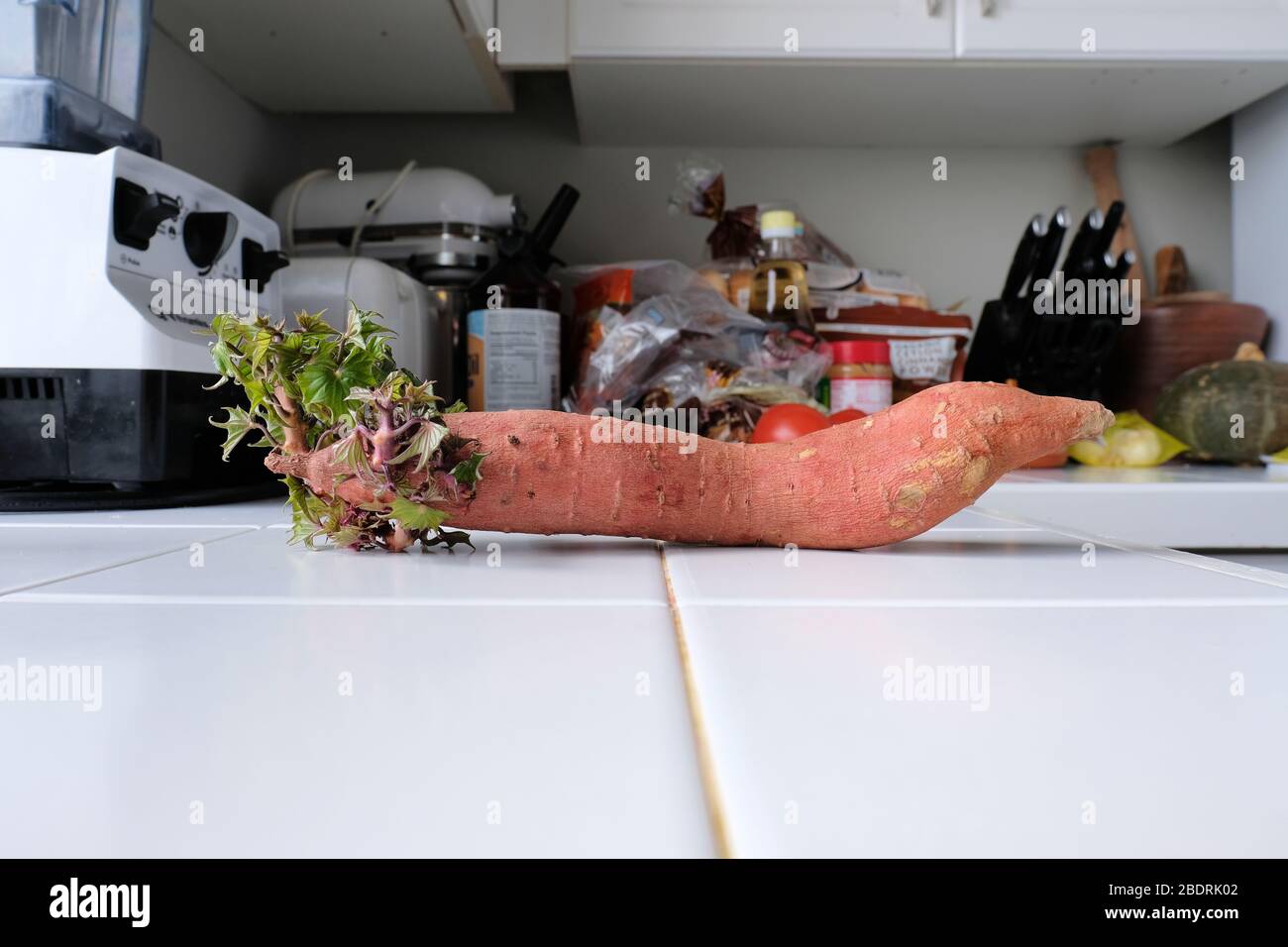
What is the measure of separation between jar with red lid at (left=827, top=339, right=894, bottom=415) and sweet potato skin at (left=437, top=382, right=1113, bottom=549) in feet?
2.64

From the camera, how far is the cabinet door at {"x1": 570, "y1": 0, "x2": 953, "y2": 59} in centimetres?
141

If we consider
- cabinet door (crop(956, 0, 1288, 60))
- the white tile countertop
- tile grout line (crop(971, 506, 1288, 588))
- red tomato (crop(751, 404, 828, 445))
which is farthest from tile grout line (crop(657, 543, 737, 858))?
cabinet door (crop(956, 0, 1288, 60))

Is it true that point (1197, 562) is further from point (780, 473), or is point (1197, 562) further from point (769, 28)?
point (769, 28)

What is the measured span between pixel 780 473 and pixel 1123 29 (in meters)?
1.22

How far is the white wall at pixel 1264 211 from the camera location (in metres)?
1.64

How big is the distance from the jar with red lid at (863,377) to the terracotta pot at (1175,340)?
0.49 m

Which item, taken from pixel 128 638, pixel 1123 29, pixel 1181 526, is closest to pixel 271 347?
pixel 128 638

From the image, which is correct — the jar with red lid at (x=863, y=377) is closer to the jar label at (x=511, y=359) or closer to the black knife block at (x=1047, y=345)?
the black knife block at (x=1047, y=345)

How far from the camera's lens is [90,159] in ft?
2.55

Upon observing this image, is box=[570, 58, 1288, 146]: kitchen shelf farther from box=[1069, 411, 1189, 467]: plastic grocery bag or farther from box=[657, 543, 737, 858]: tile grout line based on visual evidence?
box=[657, 543, 737, 858]: tile grout line

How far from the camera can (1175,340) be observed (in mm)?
1637

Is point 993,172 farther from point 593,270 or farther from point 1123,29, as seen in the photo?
point 593,270

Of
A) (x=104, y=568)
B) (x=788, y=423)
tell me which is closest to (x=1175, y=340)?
(x=788, y=423)
